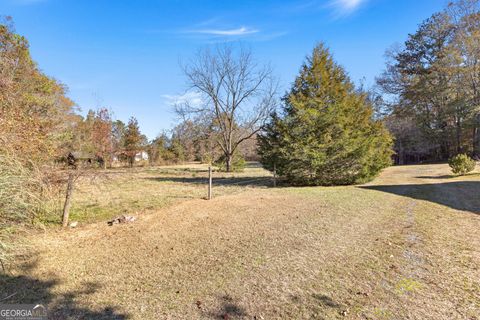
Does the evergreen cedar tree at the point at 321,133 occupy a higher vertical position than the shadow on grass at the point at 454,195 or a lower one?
higher

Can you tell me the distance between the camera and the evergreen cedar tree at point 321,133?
10266mm

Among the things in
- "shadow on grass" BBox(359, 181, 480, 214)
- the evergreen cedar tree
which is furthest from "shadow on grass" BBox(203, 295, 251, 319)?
the evergreen cedar tree

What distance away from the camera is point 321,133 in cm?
1045

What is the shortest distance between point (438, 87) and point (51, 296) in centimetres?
3104

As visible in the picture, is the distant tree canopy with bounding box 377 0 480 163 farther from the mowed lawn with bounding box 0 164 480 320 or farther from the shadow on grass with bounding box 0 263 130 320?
the shadow on grass with bounding box 0 263 130 320

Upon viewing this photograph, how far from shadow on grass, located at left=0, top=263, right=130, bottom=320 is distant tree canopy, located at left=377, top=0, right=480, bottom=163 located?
91.9 ft

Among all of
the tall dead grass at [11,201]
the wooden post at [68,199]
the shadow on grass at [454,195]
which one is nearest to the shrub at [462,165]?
the shadow on grass at [454,195]

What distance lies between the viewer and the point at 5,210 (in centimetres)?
304

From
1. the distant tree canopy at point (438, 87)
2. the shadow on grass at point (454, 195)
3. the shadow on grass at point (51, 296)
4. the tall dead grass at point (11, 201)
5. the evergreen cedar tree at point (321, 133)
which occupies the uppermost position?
the distant tree canopy at point (438, 87)

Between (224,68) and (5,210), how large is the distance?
750 inches

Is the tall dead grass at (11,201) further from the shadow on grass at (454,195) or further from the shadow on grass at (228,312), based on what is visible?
the shadow on grass at (454,195)

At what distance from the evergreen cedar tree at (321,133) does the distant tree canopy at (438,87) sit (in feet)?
56.8

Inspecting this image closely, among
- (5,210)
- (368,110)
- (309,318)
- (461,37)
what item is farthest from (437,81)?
(5,210)

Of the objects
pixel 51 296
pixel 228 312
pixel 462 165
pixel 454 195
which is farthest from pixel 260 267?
pixel 462 165
